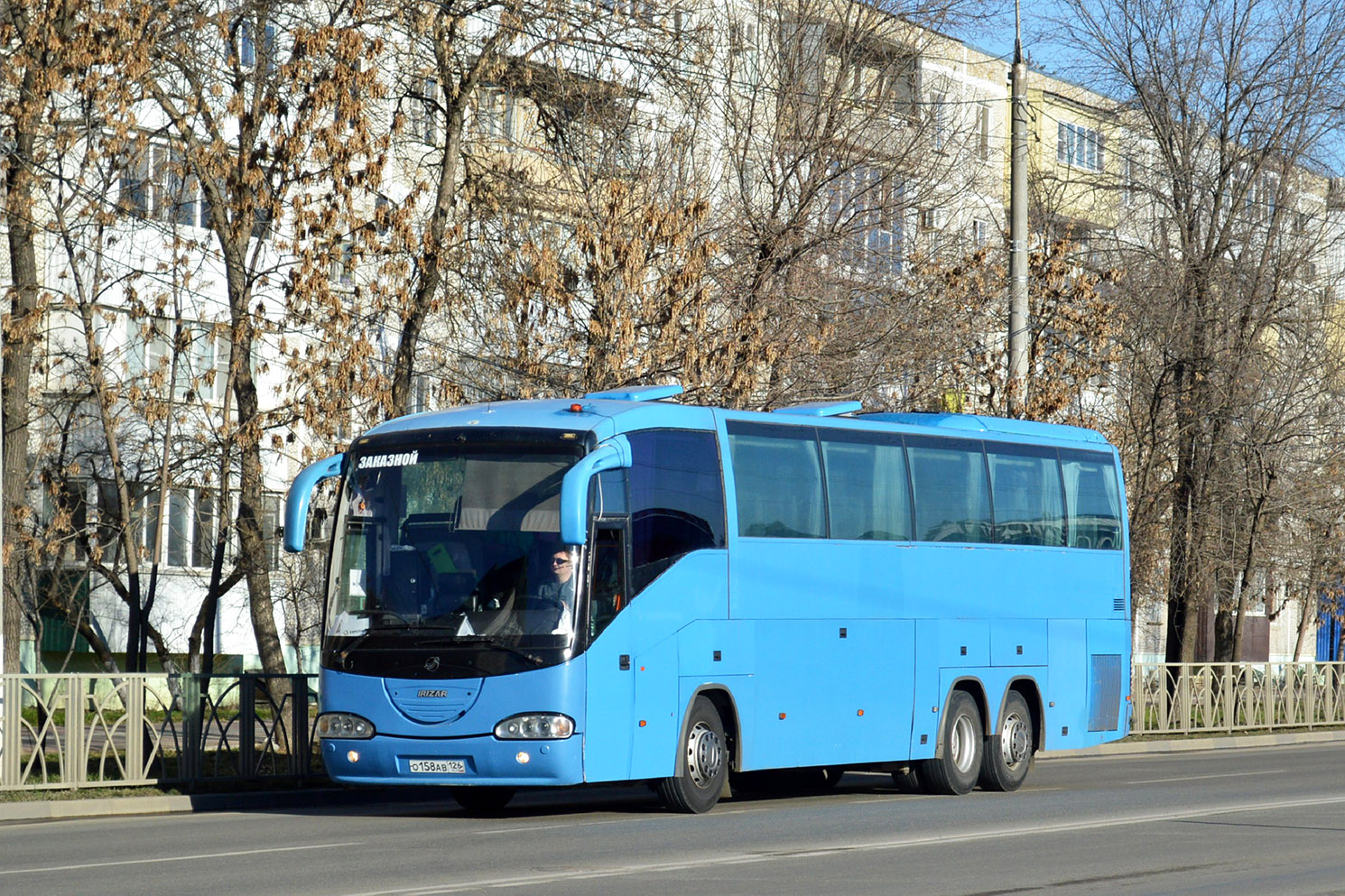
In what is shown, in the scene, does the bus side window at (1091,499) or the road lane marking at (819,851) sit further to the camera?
the bus side window at (1091,499)

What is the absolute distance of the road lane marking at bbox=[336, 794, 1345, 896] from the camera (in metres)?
10.8

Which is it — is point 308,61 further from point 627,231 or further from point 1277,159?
point 1277,159

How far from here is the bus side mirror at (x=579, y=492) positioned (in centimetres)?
1431

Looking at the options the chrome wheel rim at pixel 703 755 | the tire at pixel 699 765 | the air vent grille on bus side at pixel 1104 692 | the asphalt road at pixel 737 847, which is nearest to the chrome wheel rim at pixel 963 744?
the asphalt road at pixel 737 847

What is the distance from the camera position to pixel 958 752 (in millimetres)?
19516

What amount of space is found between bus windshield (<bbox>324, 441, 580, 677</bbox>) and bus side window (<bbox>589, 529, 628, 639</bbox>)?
7.9 inches

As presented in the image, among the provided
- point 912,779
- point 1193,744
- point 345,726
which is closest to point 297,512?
point 345,726

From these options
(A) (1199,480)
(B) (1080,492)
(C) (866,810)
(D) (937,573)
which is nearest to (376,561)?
(C) (866,810)

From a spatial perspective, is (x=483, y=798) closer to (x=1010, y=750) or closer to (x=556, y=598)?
(x=556, y=598)

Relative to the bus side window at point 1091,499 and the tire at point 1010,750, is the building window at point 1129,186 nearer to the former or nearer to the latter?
the bus side window at point 1091,499

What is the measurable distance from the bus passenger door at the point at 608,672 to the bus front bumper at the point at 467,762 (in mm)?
198

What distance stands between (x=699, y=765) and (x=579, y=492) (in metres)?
3.14

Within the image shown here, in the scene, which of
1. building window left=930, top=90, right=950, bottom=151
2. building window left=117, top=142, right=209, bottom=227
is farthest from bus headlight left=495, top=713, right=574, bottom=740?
building window left=930, top=90, right=950, bottom=151

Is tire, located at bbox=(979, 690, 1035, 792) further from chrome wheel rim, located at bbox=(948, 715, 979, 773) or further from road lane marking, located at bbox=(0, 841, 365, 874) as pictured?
road lane marking, located at bbox=(0, 841, 365, 874)
